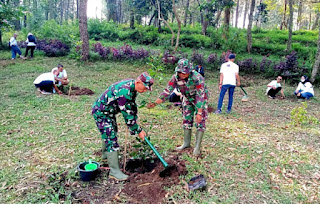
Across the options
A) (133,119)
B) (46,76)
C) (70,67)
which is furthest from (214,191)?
(70,67)

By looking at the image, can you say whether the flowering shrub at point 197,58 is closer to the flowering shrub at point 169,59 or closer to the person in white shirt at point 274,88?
the flowering shrub at point 169,59

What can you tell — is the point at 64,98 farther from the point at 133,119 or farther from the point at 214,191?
the point at 214,191

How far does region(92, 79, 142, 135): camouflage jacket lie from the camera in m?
2.98

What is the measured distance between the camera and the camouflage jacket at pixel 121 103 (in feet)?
9.77

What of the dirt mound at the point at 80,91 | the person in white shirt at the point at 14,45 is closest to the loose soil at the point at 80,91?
the dirt mound at the point at 80,91

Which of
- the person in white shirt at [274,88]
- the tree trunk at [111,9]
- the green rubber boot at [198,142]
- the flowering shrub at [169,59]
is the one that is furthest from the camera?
the tree trunk at [111,9]

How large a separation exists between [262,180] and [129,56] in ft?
31.6

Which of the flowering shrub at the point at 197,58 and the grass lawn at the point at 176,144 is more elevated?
the flowering shrub at the point at 197,58

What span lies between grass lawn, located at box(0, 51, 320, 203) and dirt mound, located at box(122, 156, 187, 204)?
0.33ft

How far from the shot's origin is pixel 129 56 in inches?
475

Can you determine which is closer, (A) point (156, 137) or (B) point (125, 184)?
(B) point (125, 184)

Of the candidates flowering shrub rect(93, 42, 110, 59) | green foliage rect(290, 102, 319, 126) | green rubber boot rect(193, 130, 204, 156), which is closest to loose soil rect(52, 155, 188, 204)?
green rubber boot rect(193, 130, 204, 156)

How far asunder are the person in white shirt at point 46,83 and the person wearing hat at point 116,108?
461 centimetres

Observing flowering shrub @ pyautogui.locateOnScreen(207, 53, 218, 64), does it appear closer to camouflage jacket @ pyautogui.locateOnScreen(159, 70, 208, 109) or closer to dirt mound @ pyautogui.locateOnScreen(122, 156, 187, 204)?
camouflage jacket @ pyautogui.locateOnScreen(159, 70, 208, 109)
